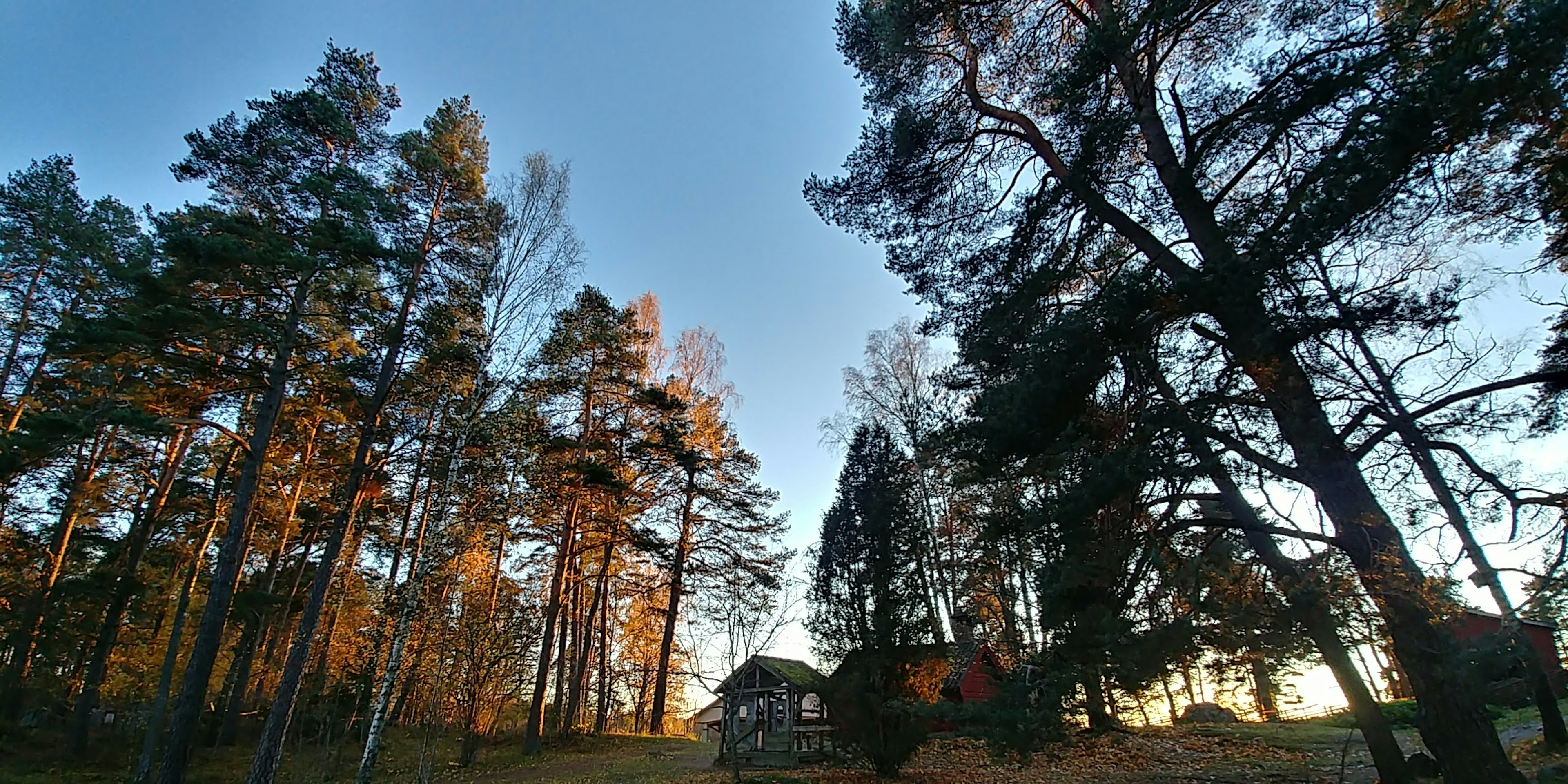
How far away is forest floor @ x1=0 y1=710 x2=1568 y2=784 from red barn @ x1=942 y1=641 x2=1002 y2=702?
1675mm

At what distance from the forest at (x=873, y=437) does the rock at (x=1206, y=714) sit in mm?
Result: 227

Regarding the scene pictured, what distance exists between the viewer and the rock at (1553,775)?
5.53 metres

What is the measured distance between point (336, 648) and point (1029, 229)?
19.7 m

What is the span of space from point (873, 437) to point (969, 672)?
8.71 metres

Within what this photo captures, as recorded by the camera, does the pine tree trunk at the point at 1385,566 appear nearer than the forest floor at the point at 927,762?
Yes

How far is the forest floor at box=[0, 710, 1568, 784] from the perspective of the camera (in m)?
9.93

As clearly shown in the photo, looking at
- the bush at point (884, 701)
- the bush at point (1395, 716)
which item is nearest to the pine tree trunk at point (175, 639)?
the bush at point (884, 701)

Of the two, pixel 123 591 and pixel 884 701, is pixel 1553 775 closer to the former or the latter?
pixel 884 701

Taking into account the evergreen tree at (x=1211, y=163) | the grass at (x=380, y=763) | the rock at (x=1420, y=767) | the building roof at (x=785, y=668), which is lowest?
the grass at (x=380, y=763)

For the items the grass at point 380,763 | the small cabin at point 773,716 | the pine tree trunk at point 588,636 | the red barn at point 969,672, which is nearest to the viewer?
the grass at point 380,763

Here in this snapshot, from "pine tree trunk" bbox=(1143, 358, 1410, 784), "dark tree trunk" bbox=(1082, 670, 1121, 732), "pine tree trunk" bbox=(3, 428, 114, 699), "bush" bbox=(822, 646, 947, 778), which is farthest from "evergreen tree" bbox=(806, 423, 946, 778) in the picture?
"pine tree trunk" bbox=(3, 428, 114, 699)

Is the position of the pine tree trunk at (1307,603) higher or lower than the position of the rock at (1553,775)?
higher

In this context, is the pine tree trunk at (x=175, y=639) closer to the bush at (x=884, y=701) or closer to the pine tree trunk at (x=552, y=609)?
the pine tree trunk at (x=552, y=609)

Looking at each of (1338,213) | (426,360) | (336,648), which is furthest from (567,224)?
(336,648)
